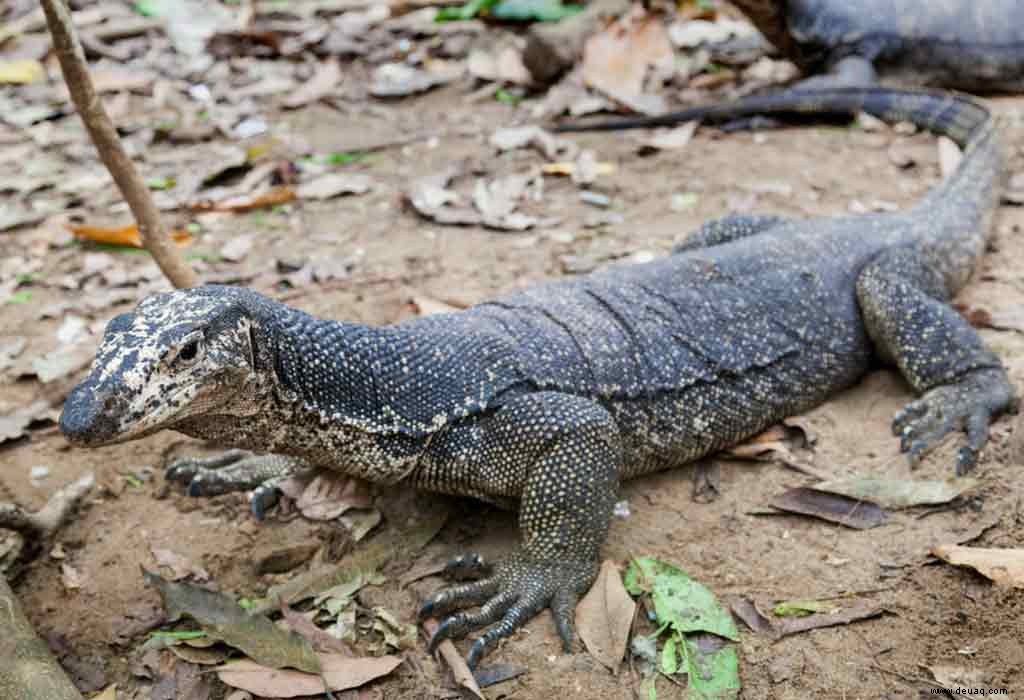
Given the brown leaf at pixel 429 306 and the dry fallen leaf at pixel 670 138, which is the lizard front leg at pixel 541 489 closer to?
the brown leaf at pixel 429 306

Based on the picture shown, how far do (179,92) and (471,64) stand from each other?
2998 millimetres

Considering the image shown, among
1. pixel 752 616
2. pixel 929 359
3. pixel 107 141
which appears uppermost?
pixel 107 141

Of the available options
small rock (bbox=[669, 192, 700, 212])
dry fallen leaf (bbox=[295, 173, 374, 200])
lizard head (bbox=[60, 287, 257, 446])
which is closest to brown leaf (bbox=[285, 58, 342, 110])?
dry fallen leaf (bbox=[295, 173, 374, 200])

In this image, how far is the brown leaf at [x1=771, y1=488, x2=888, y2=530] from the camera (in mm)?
4379

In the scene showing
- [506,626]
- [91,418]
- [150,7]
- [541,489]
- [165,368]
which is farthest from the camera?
[150,7]

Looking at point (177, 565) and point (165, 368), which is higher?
point (165, 368)

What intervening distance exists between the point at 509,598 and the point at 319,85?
7.07 m

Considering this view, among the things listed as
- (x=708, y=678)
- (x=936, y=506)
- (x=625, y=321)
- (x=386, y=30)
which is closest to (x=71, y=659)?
(x=708, y=678)

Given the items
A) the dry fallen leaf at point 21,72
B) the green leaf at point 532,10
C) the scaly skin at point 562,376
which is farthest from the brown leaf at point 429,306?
the dry fallen leaf at point 21,72

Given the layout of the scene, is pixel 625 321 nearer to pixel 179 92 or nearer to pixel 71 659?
pixel 71 659

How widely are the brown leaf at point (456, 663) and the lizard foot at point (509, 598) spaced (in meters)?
0.03

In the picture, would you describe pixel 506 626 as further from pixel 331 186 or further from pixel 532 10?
pixel 532 10

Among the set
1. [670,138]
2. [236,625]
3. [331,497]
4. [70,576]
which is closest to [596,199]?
[670,138]

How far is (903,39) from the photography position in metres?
9.55
